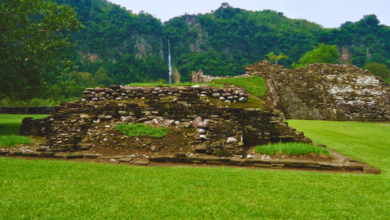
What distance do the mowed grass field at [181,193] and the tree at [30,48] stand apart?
7.08 metres

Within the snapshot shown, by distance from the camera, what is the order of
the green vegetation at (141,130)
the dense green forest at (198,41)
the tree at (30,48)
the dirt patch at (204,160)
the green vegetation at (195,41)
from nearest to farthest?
the dirt patch at (204,160), the green vegetation at (141,130), the tree at (30,48), the green vegetation at (195,41), the dense green forest at (198,41)

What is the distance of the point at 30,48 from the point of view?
9.37 m

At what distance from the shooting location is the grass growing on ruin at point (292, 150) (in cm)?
515

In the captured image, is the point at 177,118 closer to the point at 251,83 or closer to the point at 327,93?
the point at 251,83

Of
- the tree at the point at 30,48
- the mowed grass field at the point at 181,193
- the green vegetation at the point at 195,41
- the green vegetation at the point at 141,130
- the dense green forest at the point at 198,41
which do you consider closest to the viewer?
the mowed grass field at the point at 181,193

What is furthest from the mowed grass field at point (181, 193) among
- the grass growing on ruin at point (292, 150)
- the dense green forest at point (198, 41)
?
the dense green forest at point (198, 41)

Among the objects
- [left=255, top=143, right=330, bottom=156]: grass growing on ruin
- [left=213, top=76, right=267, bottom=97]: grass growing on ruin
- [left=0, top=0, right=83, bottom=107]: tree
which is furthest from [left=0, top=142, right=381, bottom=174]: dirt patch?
[left=213, top=76, right=267, bottom=97]: grass growing on ruin

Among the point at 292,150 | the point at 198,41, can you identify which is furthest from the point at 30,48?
the point at 198,41

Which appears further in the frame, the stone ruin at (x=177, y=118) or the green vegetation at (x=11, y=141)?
the green vegetation at (x=11, y=141)

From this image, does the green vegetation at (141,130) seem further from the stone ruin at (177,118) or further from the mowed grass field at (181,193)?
the mowed grass field at (181,193)

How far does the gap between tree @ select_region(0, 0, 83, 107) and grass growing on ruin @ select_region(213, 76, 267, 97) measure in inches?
417

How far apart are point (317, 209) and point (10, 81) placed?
11935 mm

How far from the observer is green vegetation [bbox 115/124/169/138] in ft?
19.3

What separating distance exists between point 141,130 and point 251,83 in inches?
483
